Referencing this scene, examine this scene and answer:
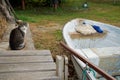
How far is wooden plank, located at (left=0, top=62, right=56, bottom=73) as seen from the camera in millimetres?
4207

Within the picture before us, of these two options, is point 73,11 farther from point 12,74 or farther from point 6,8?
point 12,74

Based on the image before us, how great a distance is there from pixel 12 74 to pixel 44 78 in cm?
61

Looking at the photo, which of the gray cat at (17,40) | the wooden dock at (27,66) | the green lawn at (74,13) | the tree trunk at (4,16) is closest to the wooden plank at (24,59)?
the wooden dock at (27,66)

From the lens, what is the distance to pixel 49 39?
8.71 m

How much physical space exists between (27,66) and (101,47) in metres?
3.50

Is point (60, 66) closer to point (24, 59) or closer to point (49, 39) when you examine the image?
point (24, 59)

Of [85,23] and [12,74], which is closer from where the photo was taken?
[12,74]

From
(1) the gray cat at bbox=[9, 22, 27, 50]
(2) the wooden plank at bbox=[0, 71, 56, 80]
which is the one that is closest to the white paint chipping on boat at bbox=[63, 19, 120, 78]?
(2) the wooden plank at bbox=[0, 71, 56, 80]

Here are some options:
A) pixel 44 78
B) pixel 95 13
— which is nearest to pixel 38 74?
pixel 44 78

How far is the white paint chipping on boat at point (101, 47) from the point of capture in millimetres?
5949

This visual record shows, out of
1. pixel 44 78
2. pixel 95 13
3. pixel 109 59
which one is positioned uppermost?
pixel 44 78

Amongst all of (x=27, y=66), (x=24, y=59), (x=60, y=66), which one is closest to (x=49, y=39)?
(x=24, y=59)

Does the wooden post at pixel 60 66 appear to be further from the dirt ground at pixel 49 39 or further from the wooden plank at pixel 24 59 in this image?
the dirt ground at pixel 49 39

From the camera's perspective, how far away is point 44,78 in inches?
156
